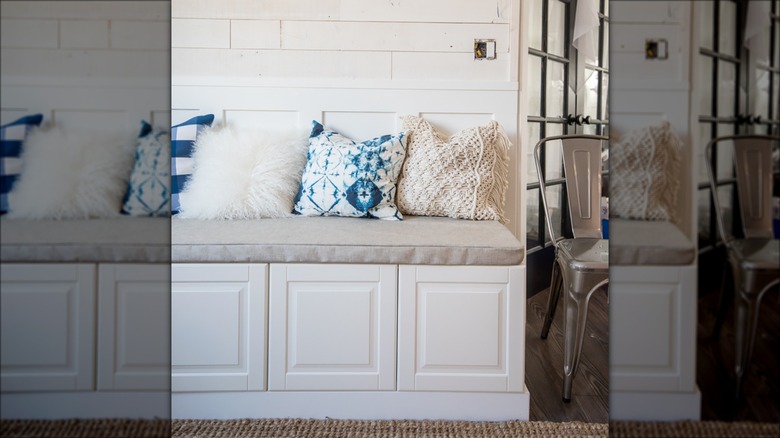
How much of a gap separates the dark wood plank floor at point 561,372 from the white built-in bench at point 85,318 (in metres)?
1.65

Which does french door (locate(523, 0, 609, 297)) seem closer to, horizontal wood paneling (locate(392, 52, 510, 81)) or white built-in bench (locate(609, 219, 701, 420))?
horizontal wood paneling (locate(392, 52, 510, 81))

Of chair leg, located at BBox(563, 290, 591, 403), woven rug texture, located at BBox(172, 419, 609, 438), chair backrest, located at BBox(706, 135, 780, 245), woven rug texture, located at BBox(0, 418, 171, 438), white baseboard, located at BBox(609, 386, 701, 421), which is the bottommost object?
woven rug texture, located at BBox(172, 419, 609, 438)

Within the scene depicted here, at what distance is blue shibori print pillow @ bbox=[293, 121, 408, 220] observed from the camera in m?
2.05

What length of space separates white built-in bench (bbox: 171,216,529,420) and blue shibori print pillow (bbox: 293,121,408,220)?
13.6 inches

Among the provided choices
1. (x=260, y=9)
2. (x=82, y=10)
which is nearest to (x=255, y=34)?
(x=260, y=9)

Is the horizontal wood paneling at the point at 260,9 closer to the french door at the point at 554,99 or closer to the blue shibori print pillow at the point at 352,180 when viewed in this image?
the blue shibori print pillow at the point at 352,180

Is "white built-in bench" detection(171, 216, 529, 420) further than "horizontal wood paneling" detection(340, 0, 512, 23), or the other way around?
"horizontal wood paneling" detection(340, 0, 512, 23)

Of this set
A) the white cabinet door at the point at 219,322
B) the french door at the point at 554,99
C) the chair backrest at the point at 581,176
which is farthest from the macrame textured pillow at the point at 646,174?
the french door at the point at 554,99

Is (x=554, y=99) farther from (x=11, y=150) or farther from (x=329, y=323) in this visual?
(x=11, y=150)

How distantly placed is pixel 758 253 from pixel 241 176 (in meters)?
1.95

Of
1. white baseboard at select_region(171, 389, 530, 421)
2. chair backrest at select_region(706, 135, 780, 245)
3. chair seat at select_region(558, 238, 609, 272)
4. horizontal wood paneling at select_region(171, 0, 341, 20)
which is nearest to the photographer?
chair backrest at select_region(706, 135, 780, 245)

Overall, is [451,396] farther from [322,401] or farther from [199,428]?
[199,428]

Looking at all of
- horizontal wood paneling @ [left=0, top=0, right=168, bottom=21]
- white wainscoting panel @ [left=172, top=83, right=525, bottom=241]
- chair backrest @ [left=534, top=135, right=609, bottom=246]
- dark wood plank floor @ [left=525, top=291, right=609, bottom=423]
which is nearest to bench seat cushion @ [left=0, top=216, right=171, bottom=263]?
horizontal wood paneling @ [left=0, top=0, right=168, bottom=21]

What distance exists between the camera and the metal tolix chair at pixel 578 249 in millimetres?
1868
